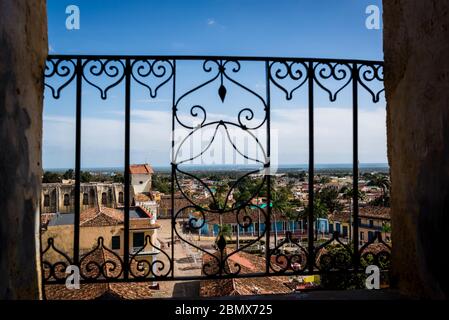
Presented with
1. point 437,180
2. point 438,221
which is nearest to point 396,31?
point 437,180

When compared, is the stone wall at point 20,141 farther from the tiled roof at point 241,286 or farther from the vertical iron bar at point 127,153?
the tiled roof at point 241,286

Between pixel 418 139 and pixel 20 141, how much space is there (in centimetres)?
217

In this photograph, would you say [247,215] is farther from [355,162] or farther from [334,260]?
[355,162]

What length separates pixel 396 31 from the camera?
2119 millimetres

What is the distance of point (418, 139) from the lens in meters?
1.90

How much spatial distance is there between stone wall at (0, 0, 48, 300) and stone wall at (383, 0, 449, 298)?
2.10 m

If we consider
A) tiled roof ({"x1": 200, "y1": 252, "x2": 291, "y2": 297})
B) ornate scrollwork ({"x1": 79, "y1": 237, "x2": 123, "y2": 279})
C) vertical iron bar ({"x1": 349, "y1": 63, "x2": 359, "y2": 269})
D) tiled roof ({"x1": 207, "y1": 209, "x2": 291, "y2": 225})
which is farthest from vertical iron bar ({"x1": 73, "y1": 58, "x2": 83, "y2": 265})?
tiled roof ({"x1": 200, "y1": 252, "x2": 291, "y2": 297})

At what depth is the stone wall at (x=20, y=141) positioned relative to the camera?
5.24 feet

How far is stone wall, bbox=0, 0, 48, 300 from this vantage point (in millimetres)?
1597

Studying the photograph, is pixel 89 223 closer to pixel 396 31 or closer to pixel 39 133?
pixel 39 133

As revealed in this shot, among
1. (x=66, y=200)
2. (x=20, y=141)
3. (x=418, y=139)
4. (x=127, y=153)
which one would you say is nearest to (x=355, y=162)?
(x=418, y=139)

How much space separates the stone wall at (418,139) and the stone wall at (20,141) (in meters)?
2.10
